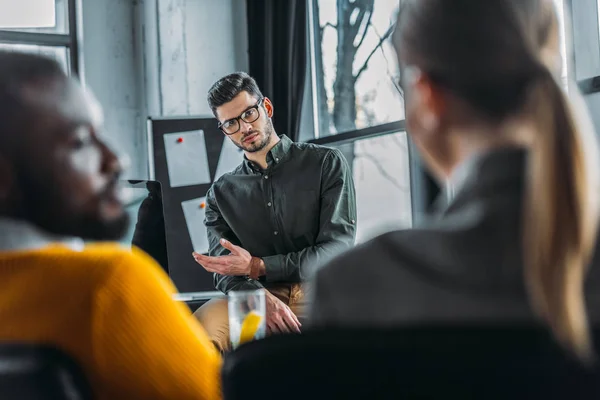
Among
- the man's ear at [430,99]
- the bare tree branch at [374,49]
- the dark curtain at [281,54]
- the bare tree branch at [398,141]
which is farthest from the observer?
the dark curtain at [281,54]

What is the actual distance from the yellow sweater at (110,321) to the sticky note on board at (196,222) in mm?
3741

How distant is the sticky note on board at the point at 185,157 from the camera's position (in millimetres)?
4586

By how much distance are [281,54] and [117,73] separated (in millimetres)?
1101

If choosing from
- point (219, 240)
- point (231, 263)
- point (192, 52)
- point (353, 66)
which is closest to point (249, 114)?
point (219, 240)

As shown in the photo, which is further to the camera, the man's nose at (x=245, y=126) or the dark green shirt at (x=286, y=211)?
the man's nose at (x=245, y=126)

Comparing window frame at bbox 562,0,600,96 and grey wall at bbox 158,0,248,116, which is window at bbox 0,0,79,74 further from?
window frame at bbox 562,0,600,96

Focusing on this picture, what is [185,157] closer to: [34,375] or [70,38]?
[70,38]

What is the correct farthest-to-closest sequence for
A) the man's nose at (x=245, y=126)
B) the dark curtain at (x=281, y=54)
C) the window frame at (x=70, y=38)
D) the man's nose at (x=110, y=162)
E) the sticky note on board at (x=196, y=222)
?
the window frame at (x=70, y=38), the dark curtain at (x=281, y=54), the sticky note on board at (x=196, y=222), the man's nose at (x=245, y=126), the man's nose at (x=110, y=162)

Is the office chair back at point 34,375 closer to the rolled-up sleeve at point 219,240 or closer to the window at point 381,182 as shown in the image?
the rolled-up sleeve at point 219,240

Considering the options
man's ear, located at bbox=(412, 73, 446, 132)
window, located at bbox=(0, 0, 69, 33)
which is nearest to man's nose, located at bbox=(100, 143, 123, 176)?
man's ear, located at bbox=(412, 73, 446, 132)

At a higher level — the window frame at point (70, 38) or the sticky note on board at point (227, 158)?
the window frame at point (70, 38)

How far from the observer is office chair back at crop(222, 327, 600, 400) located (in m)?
0.61

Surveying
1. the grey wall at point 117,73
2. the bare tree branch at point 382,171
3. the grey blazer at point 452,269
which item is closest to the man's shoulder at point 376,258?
the grey blazer at point 452,269

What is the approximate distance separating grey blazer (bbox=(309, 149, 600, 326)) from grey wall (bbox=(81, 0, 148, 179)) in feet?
14.0
